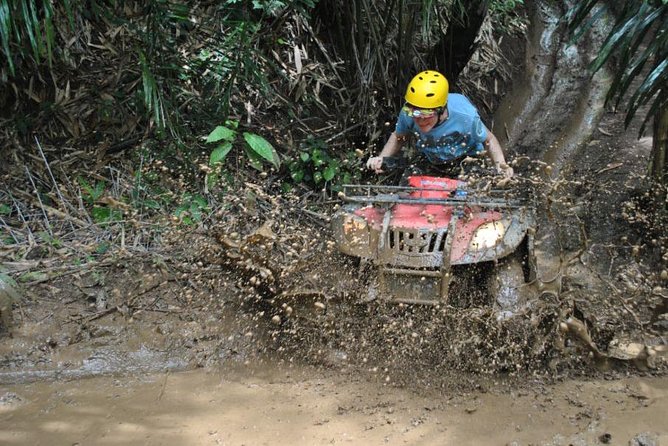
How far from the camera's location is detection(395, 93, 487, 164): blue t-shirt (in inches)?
161

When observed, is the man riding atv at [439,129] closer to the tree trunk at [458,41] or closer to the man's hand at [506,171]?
the man's hand at [506,171]

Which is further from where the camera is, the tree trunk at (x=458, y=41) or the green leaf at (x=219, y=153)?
the tree trunk at (x=458, y=41)

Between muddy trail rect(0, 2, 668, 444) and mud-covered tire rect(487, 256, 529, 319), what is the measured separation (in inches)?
2.8

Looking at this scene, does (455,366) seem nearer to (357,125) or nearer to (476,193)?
(476,193)

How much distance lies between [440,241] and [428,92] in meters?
1.08

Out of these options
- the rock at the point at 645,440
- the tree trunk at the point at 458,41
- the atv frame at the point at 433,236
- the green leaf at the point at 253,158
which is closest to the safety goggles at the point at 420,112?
the atv frame at the point at 433,236

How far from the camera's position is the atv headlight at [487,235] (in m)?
3.27

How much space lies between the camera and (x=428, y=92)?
151 inches

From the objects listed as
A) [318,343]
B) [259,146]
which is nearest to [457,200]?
[318,343]

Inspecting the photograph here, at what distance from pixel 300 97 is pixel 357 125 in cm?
57

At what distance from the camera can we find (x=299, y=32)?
5.60 meters

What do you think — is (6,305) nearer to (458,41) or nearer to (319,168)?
(319,168)

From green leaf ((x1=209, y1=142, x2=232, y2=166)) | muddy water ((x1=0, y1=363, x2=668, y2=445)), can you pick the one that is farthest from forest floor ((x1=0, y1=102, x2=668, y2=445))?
green leaf ((x1=209, y1=142, x2=232, y2=166))

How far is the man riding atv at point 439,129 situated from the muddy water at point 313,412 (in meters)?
1.39
